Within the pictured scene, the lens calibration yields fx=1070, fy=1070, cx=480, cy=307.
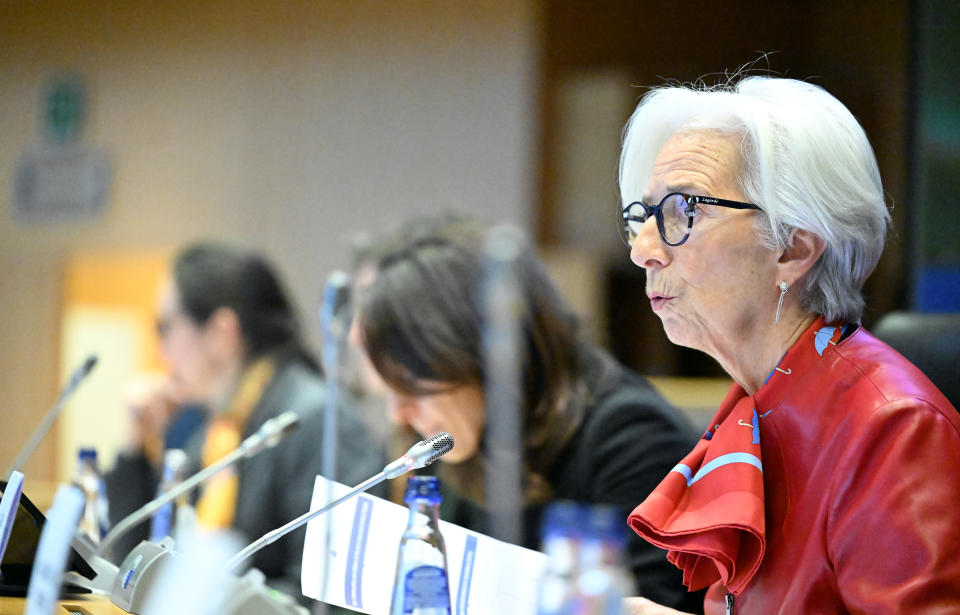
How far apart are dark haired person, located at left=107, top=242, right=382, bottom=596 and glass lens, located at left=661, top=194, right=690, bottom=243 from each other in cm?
138

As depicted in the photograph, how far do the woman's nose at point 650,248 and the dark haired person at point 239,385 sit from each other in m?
1.34

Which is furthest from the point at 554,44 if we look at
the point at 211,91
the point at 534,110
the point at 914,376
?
the point at 914,376

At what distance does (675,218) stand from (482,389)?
0.77m

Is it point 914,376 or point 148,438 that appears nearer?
point 914,376

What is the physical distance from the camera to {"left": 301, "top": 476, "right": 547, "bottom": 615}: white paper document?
51.1 inches

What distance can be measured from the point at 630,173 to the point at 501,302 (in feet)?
2.93

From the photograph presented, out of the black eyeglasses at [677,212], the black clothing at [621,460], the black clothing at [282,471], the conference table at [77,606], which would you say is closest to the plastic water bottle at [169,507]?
the black clothing at [282,471]

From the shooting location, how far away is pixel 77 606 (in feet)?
4.80

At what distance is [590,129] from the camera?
4.56 metres

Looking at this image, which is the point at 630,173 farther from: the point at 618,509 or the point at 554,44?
the point at 554,44

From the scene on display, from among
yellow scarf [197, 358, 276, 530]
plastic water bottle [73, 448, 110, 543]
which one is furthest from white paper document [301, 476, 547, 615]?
yellow scarf [197, 358, 276, 530]

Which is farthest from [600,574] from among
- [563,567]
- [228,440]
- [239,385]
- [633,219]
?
[239,385]

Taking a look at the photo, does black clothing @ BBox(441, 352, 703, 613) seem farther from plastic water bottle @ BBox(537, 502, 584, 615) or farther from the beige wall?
the beige wall

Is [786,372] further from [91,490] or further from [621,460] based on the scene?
[91,490]
